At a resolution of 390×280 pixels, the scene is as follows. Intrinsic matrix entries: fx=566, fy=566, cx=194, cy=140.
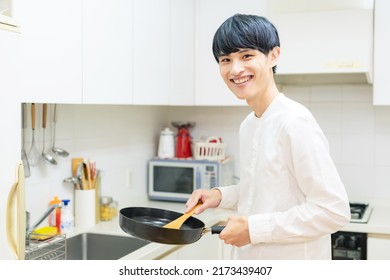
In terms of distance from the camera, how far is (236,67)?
5.07 feet

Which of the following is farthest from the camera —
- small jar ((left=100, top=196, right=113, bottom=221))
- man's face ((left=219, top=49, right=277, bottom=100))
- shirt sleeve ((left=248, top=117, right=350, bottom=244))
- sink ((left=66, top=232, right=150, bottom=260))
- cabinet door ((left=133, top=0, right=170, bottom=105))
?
small jar ((left=100, top=196, right=113, bottom=221))

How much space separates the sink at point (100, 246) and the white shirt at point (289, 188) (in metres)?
0.85

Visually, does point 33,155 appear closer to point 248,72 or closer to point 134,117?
point 134,117

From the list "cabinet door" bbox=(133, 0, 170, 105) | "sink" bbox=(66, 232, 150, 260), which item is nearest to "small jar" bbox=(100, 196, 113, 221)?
"sink" bbox=(66, 232, 150, 260)

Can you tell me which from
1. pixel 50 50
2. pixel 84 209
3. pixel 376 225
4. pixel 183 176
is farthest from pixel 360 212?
pixel 50 50

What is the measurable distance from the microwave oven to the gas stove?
2.31 ft

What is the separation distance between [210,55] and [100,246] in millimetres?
1208

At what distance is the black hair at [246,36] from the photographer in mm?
1531

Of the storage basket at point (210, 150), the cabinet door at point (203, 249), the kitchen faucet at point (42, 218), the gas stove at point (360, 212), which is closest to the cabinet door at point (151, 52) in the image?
the storage basket at point (210, 150)

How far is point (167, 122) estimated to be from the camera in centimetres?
353

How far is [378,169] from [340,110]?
0.38 m

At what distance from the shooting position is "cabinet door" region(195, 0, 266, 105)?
9.93 feet

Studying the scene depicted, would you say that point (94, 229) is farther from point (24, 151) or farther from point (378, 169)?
point (378, 169)

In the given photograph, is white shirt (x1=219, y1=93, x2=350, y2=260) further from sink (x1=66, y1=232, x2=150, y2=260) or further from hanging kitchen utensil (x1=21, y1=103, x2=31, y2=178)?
hanging kitchen utensil (x1=21, y1=103, x2=31, y2=178)
